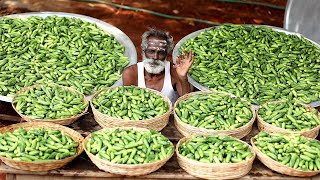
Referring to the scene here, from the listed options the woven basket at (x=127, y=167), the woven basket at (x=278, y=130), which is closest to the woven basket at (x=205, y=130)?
the woven basket at (x=278, y=130)

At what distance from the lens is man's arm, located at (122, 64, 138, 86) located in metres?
6.46

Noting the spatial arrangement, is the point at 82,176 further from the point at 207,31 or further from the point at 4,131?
the point at 207,31

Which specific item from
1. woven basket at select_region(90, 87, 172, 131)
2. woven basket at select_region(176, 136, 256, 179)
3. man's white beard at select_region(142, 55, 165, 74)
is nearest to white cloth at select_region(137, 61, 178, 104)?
man's white beard at select_region(142, 55, 165, 74)

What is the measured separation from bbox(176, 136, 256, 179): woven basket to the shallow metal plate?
449 centimetres

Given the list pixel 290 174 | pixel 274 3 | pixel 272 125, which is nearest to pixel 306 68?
pixel 272 125

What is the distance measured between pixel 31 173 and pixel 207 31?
151 inches

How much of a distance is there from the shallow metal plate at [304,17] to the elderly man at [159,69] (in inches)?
125

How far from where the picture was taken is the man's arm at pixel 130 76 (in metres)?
6.46

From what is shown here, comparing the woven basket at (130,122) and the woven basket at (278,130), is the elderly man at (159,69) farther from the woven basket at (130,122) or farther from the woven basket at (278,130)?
the woven basket at (278,130)

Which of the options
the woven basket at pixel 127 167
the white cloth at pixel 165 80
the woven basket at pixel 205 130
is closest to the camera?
the woven basket at pixel 127 167

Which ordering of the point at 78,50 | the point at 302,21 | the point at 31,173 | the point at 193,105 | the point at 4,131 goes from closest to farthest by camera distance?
the point at 31,173, the point at 4,131, the point at 193,105, the point at 78,50, the point at 302,21

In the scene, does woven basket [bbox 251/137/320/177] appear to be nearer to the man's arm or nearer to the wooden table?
the wooden table

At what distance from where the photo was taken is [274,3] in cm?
1264

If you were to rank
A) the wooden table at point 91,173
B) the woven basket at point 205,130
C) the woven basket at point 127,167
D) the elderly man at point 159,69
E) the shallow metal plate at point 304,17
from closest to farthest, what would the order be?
the woven basket at point 127,167
the wooden table at point 91,173
the woven basket at point 205,130
the elderly man at point 159,69
the shallow metal plate at point 304,17
